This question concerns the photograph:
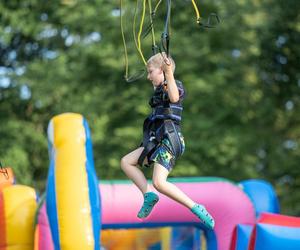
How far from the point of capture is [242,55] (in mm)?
15555

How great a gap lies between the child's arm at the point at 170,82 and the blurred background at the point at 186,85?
946 centimetres

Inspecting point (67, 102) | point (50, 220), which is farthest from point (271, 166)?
point (50, 220)

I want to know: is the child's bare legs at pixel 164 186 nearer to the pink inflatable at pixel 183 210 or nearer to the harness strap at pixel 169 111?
the harness strap at pixel 169 111

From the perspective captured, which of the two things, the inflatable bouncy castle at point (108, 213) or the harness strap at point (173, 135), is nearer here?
the harness strap at point (173, 135)

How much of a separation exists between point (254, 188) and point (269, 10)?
7.37 metres

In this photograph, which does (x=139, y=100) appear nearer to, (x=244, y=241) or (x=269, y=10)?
(x=269, y=10)

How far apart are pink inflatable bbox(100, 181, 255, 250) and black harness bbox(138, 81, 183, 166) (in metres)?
2.98

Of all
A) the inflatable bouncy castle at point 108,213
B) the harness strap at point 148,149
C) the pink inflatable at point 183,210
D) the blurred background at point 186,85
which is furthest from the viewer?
the blurred background at point 186,85

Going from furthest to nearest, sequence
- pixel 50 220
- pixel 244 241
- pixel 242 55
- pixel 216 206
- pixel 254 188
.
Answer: pixel 242 55 < pixel 254 188 < pixel 216 206 < pixel 244 241 < pixel 50 220

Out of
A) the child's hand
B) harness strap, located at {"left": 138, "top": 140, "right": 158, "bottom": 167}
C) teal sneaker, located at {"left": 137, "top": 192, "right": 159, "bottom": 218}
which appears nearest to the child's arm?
the child's hand

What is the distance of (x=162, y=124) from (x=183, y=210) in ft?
10.2

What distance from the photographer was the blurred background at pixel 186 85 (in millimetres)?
14586

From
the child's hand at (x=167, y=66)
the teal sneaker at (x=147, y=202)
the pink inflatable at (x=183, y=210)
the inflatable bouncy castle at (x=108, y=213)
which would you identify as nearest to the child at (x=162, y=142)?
the teal sneaker at (x=147, y=202)

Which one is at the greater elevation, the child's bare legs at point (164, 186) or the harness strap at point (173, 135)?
the harness strap at point (173, 135)
